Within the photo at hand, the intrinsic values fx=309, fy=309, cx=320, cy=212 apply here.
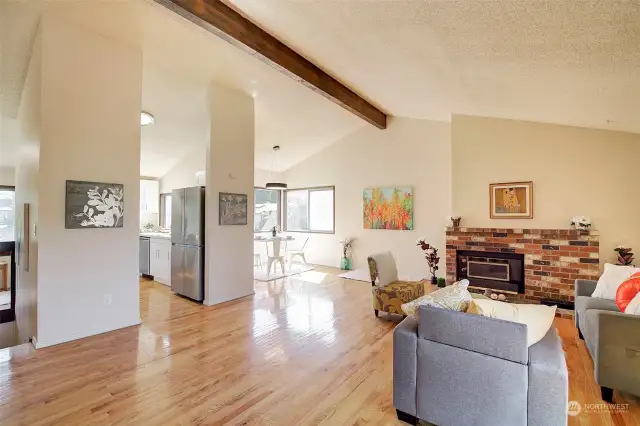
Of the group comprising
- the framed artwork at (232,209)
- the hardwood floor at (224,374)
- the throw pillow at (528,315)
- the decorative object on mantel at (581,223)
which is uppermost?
the framed artwork at (232,209)

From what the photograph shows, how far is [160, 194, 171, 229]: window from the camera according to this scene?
8.16m

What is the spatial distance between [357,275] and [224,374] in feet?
14.8

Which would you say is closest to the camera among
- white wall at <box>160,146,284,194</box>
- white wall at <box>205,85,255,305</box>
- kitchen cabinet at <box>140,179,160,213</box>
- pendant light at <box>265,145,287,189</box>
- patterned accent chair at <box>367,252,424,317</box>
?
patterned accent chair at <box>367,252,424,317</box>

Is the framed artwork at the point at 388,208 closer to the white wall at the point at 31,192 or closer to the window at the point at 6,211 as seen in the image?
the white wall at the point at 31,192

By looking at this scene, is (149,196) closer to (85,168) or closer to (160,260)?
(160,260)

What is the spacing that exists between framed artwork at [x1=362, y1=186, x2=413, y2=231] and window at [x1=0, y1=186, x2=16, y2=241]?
748 centimetres

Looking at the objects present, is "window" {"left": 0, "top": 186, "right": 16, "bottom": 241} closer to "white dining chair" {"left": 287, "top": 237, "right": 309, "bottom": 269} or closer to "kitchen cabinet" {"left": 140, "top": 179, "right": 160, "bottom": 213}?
"kitchen cabinet" {"left": 140, "top": 179, "right": 160, "bottom": 213}

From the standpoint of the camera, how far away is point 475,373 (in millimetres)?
1805

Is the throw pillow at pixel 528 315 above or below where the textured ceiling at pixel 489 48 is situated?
below

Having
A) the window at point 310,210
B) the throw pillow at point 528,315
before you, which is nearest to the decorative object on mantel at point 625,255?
the throw pillow at point 528,315

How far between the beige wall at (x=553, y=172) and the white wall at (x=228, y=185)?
3.70 meters

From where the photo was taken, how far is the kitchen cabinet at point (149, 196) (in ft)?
25.7

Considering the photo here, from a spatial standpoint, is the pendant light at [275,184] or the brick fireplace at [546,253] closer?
the brick fireplace at [546,253]

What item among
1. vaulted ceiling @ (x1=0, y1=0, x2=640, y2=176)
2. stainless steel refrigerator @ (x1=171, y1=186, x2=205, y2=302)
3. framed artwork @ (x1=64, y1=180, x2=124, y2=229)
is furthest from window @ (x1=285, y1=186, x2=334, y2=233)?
framed artwork @ (x1=64, y1=180, x2=124, y2=229)
